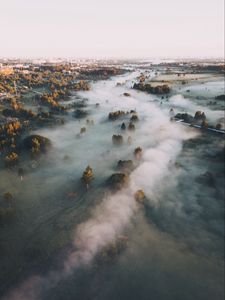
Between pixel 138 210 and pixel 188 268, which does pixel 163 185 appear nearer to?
pixel 138 210

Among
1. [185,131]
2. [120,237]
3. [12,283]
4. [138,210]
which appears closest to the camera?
[12,283]

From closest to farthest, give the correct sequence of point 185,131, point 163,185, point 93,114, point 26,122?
point 163,185
point 185,131
point 26,122
point 93,114

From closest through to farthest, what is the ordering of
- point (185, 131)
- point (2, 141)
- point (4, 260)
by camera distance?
1. point (4, 260)
2. point (2, 141)
3. point (185, 131)

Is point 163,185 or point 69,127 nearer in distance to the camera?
point 163,185

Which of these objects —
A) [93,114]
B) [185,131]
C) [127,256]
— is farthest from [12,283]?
[93,114]

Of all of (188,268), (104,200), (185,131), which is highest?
(185,131)

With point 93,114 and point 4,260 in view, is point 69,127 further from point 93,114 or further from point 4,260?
point 4,260

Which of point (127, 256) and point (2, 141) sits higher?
point (2, 141)

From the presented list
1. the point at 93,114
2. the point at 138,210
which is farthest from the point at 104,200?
the point at 93,114

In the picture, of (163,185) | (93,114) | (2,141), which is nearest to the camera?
(163,185)
